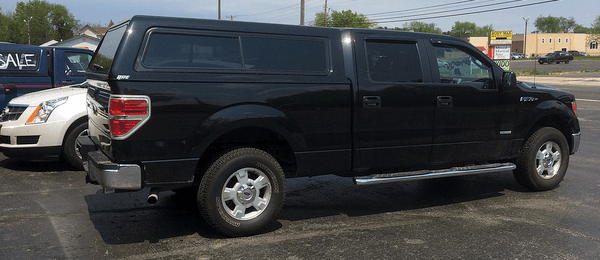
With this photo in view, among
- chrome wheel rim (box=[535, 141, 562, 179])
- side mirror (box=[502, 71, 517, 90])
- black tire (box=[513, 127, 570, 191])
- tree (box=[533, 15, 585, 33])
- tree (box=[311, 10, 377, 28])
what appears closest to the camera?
side mirror (box=[502, 71, 517, 90])

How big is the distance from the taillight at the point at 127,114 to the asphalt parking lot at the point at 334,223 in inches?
39.6

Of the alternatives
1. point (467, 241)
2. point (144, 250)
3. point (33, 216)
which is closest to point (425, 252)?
point (467, 241)

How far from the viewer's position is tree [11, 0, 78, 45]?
104m

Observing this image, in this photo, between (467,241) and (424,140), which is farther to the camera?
(424,140)

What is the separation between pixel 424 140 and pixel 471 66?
3.68 ft

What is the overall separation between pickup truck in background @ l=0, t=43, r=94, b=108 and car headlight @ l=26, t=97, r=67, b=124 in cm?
216

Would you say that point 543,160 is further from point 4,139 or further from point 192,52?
point 4,139

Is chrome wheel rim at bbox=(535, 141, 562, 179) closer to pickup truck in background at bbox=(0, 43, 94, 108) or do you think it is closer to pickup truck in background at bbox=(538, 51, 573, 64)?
pickup truck in background at bbox=(0, 43, 94, 108)

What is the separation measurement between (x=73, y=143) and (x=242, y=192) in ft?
12.6

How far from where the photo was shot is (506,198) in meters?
6.25

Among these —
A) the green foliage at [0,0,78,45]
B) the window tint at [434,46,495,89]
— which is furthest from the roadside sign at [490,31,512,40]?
the green foliage at [0,0,78,45]

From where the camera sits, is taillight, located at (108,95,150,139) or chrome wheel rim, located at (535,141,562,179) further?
chrome wheel rim, located at (535,141,562,179)

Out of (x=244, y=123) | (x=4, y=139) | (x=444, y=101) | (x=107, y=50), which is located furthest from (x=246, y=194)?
(x=4, y=139)

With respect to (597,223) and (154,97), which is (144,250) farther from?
(597,223)
